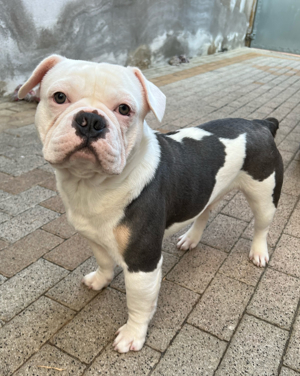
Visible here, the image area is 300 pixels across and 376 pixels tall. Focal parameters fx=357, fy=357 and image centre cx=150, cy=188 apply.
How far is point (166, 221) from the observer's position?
2201 mm

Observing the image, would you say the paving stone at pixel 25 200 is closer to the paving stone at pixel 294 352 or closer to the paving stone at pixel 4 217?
the paving stone at pixel 4 217

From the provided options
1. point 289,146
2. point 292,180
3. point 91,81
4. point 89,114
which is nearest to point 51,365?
point 89,114

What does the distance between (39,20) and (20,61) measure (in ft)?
2.63

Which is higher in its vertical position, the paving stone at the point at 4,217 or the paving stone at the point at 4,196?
the paving stone at the point at 4,217

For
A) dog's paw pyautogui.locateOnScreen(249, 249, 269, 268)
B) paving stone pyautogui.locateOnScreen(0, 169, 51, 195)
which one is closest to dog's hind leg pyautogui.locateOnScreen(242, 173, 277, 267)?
dog's paw pyautogui.locateOnScreen(249, 249, 269, 268)

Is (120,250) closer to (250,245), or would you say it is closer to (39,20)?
(250,245)

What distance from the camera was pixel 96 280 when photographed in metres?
2.53

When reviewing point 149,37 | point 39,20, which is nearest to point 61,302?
point 39,20

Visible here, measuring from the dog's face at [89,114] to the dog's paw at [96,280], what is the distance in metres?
1.08

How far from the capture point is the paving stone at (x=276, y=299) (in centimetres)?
243

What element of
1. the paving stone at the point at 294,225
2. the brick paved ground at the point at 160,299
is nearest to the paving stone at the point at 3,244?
the brick paved ground at the point at 160,299

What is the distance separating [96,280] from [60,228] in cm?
82

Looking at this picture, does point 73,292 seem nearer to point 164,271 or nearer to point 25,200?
point 164,271

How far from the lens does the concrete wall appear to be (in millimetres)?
6055
